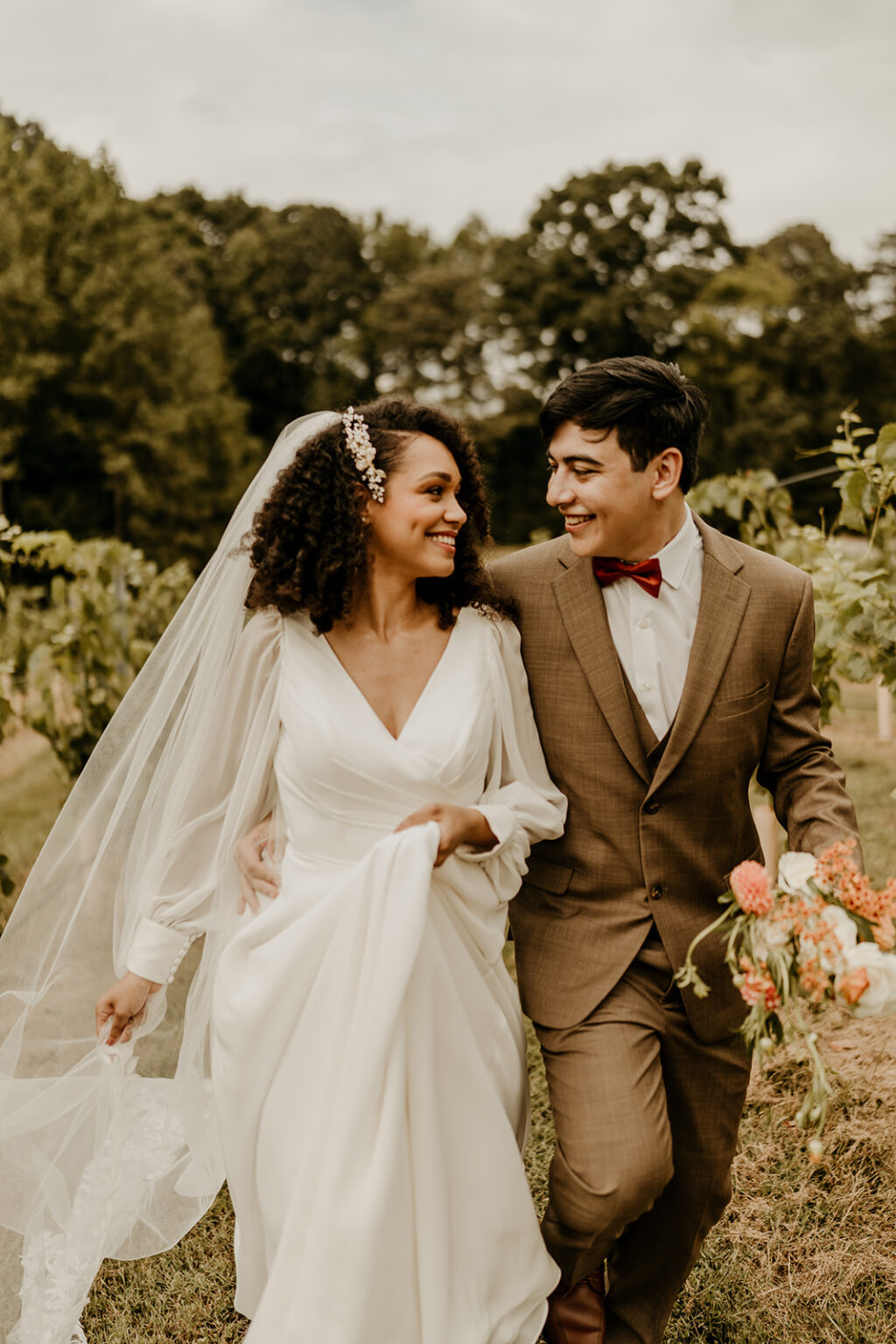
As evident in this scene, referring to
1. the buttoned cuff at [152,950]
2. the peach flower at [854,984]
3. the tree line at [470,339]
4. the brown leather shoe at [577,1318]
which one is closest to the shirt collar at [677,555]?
the peach flower at [854,984]

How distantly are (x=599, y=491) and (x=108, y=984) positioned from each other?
70.1 inches

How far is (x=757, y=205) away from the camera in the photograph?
111ft

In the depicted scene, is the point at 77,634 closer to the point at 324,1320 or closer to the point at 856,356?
the point at 324,1320

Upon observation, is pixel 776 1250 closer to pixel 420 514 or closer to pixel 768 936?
pixel 768 936

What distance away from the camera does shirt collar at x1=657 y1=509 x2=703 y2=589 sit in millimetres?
→ 2846

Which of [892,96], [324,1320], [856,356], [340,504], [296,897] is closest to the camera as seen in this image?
[324,1320]

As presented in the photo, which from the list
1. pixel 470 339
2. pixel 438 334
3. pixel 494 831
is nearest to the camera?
pixel 494 831

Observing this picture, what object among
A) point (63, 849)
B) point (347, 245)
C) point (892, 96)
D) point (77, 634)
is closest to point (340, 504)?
point (63, 849)

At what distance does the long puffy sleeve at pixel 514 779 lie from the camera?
250 centimetres

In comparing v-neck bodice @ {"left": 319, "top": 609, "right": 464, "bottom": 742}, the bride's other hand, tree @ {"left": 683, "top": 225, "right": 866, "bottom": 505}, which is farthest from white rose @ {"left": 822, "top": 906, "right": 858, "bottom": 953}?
tree @ {"left": 683, "top": 225, "right": 866, "bottom": 505}

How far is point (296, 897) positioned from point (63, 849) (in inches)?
31.7

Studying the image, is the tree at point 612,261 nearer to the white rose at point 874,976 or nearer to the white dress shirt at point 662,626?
the white dress shirt at point 662,626

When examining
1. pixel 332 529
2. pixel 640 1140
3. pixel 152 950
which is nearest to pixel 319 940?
pixel 152 950

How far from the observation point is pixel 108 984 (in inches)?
114
